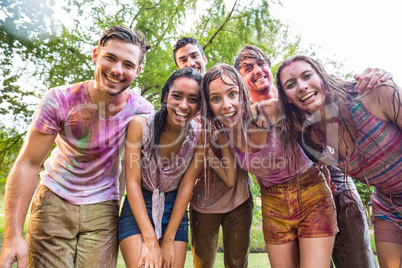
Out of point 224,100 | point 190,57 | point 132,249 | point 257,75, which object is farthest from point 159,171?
point 190,57

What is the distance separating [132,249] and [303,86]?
1911mm

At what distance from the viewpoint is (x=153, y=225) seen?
2439 millimetres

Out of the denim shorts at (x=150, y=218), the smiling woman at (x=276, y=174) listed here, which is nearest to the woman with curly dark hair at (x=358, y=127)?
the smiling woman at (x=276, y=174)

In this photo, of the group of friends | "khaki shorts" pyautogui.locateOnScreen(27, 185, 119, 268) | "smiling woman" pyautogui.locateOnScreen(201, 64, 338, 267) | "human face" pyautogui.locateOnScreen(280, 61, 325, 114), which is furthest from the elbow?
"khaki shorts" pyautogui.locateOnScreen(27, 185, 119, 268)

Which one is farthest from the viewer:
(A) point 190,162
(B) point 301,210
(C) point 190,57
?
(C) point 190,57

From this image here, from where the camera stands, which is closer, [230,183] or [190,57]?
[230,183]

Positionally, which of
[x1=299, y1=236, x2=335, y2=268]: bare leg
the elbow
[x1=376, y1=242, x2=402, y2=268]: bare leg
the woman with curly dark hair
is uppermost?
the woman with curly dark hair

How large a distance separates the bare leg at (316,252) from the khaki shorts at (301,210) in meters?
0.04

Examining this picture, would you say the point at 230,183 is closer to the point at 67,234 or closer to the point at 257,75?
the point at 257,75

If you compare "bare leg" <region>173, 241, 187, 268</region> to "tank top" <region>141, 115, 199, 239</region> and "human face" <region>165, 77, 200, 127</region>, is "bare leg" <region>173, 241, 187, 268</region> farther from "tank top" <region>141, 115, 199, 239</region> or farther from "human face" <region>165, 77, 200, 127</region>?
"human face" <region>165, 77, 200, 127</region>

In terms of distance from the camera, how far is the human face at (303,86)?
7.22ft

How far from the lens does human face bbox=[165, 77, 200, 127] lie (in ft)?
8.18

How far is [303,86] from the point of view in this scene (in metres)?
2.20

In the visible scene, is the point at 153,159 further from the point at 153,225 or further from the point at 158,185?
the point at 153,225
